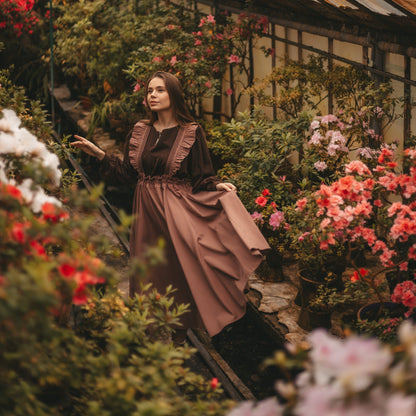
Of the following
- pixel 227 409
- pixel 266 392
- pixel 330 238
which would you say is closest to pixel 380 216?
pixel 330 238

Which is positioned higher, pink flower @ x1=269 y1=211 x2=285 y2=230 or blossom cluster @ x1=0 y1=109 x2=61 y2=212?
blossom cluster @ x1=0 y1=109 x2=61 y2=212

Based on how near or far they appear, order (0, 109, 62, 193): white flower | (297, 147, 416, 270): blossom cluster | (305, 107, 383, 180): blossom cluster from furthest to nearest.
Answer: (305, 107, 383, 180): blossom cluster → (297, 147, 416, 270): blossom cluster → (0, 109, 62, 193): white flower

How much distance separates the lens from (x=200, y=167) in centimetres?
438

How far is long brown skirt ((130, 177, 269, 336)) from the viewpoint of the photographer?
4.12 metres

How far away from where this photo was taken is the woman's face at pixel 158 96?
4227mm

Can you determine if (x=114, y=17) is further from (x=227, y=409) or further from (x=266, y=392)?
(x=227, y=409)

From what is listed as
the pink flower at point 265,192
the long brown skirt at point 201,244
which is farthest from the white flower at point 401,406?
the pink flower at point 265,192

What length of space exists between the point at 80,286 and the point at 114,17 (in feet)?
26.2

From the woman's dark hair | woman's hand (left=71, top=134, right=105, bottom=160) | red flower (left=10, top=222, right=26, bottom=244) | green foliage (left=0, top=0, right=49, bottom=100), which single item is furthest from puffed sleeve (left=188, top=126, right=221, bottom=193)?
green foliage (left=0, top=0, right=49, bottom=100)

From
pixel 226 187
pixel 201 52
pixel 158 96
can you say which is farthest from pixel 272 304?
pixel 201 52

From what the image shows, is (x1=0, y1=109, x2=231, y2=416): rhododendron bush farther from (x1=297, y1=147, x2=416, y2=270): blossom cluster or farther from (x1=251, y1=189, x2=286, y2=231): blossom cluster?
(x1=251, y1=189, x2=286, y2=231): blossom cluster

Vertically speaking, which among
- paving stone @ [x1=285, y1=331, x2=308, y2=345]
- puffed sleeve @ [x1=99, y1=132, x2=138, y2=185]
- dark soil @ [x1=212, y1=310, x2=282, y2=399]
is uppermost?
puffed sleeve @ [x1=99, y1=132, x2=138, y2=185]

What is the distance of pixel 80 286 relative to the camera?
167 centimetres

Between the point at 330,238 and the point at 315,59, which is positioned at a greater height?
the point at 315,59
